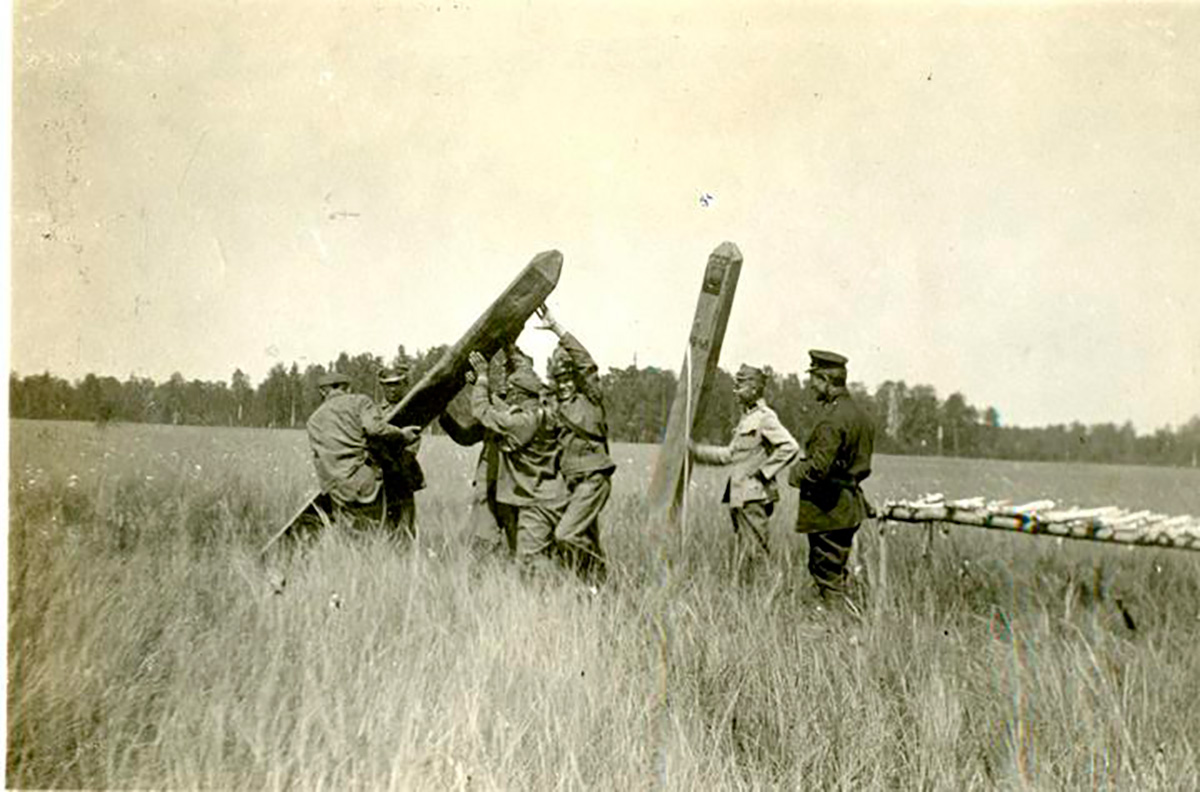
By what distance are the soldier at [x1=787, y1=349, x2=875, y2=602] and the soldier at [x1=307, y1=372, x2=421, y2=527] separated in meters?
2.49

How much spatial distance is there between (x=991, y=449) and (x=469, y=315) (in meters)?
3.03

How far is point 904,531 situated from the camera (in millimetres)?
5422

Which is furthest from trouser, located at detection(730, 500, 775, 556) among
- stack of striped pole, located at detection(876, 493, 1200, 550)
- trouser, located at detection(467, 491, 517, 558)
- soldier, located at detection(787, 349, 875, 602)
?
trouser, located at detection(467, 491, 517, 558)

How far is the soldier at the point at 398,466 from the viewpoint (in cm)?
578

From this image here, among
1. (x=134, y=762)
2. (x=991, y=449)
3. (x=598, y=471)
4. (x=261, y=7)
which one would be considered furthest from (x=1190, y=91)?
(x=134, y=762)

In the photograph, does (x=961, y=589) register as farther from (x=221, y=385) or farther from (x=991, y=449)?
(x=221, y=385)

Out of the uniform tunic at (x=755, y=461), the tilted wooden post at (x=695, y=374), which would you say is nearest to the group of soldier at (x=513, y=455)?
the tilted wooden post at (x=695, y=374)

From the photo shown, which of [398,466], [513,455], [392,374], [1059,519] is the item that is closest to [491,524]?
[513,455]

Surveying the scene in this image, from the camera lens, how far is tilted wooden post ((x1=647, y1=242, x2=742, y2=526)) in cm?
505

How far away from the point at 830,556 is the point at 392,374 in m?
2.73

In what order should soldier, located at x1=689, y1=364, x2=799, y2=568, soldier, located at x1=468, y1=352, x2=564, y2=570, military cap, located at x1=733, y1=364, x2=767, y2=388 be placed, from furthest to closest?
soldier, located at x1=689, y1=364, x2=799, y2=568
military cap, located at x1=733, y1=364, x2=767, y2=388
soldier, located at x1=468, y1=352, x2=564, y2=570

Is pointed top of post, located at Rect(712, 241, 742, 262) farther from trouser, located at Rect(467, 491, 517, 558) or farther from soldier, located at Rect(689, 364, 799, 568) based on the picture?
trouser, located at Rect(467, 491, 517, 558)

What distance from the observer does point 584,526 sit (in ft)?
17.0

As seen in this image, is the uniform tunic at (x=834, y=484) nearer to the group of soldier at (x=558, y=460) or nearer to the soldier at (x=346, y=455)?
the group of soldier at (x=558, y=460)
